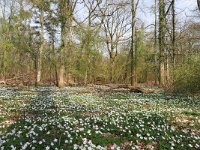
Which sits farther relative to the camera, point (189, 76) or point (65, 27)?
point (65, 27)

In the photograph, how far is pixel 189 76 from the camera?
23281 millimetres

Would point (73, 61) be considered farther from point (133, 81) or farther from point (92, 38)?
point (133, 81)

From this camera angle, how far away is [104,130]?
10.5m

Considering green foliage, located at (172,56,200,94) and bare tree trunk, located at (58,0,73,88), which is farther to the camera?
bare tree trunk, located at (58,0,73,88)

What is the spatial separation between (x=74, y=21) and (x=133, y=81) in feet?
34.2

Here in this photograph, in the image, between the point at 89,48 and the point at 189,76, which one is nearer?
the point at 189,76

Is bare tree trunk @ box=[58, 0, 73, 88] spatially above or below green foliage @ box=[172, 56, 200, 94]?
above

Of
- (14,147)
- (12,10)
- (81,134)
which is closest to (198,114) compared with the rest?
(81,134)

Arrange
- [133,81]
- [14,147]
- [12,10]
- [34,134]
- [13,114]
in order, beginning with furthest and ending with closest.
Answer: [12,10], [133,81], [13,114], [34,134], [14,147]

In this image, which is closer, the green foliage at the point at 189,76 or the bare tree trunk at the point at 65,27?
the green foliage at the point at 189,76

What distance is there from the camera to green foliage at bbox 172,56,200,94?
75.6 feet

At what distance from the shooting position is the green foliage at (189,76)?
75.6 ft

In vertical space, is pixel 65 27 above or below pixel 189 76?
above

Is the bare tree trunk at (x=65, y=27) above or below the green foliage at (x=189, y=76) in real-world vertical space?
above
